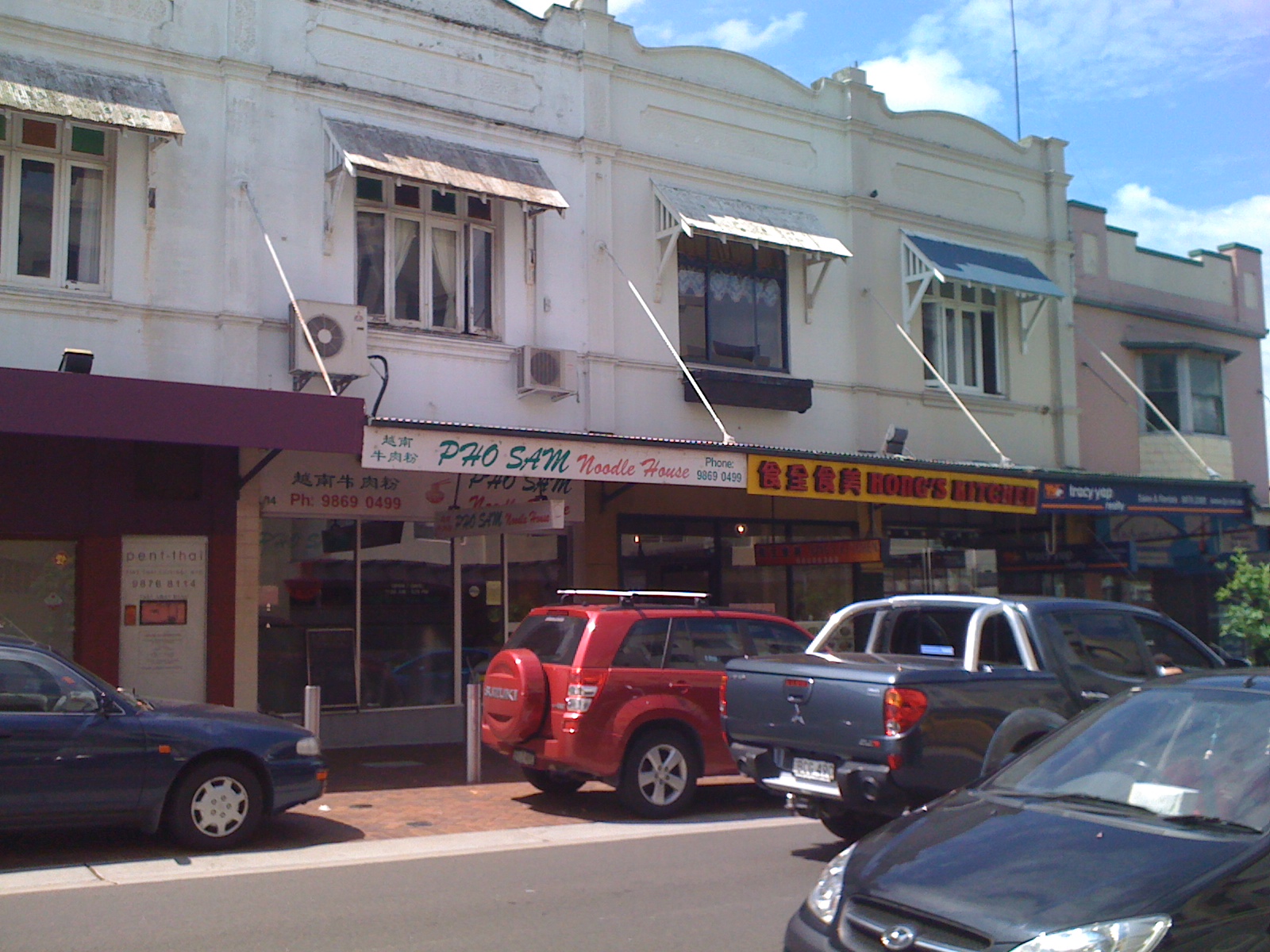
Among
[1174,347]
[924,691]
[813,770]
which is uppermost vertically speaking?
[1174,347]

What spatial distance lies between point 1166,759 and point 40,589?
36.9ft

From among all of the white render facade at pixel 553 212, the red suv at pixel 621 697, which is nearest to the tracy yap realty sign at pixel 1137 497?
the white render facade at pixel 553 212

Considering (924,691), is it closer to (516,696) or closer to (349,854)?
(516,696)

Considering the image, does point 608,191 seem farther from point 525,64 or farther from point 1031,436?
point 1031,436

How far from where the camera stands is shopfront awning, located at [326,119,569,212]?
1391 centimetres

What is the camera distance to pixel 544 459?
40.9 ft

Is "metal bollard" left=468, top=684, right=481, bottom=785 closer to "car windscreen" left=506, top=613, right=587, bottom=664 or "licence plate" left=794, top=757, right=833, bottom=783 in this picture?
"car windscreen" left=506, top=613, right=587, bottom=664

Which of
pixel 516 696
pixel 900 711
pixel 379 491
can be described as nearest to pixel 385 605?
pixel 379 491

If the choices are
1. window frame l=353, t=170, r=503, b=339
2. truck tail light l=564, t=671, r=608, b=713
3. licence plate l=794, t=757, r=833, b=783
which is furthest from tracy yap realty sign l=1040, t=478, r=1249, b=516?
licence plate l=794, t=757, r=833, b=783

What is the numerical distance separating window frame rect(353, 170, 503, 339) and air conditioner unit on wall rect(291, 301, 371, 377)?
821 mm

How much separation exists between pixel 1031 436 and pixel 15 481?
49.3 feet

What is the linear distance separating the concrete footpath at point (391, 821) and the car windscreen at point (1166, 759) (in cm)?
481

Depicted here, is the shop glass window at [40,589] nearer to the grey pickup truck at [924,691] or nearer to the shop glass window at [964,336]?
the grey pickup truck at [924,691]

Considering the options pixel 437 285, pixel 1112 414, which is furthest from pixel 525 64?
pixel 1112 414
